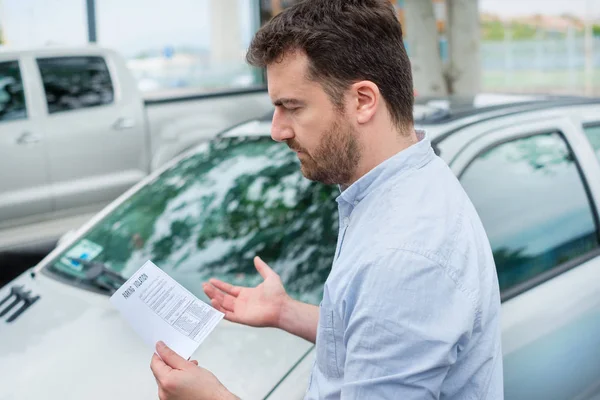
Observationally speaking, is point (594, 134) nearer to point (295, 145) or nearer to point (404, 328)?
point (295, 145)

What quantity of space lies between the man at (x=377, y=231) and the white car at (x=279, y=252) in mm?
576

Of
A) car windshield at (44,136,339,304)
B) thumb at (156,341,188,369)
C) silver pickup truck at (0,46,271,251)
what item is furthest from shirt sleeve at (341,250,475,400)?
silver pickup truck at (0,46,271,251)

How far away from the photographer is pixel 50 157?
630 centimetres

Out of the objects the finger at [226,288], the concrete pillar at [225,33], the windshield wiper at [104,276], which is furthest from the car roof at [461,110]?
the concrete pillar at [225,33]

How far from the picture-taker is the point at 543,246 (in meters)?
2.81

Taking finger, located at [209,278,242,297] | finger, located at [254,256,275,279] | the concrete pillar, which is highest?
the concrete pillar

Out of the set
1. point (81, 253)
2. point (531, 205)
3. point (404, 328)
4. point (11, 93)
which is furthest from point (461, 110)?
point (11, 93)

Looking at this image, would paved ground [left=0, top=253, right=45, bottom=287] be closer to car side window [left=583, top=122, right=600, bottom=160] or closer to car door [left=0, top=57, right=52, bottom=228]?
car door [left=0, top=57, right=52, bottom=228]

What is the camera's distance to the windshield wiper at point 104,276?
264cm

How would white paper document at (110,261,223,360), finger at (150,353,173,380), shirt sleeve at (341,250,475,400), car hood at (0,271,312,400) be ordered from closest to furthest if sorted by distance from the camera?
shirt sleeve at (341,250,475,400), finger at (150,353,173,380), white paper document at (110,261,223,360), car hood at (0,271,312,400)

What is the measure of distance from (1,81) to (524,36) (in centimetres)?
1806

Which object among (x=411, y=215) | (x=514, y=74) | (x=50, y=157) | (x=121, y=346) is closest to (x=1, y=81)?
(x=50, y=157)

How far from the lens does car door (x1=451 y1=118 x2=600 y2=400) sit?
2.51 meters

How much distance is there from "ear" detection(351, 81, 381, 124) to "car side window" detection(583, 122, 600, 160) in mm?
2010
